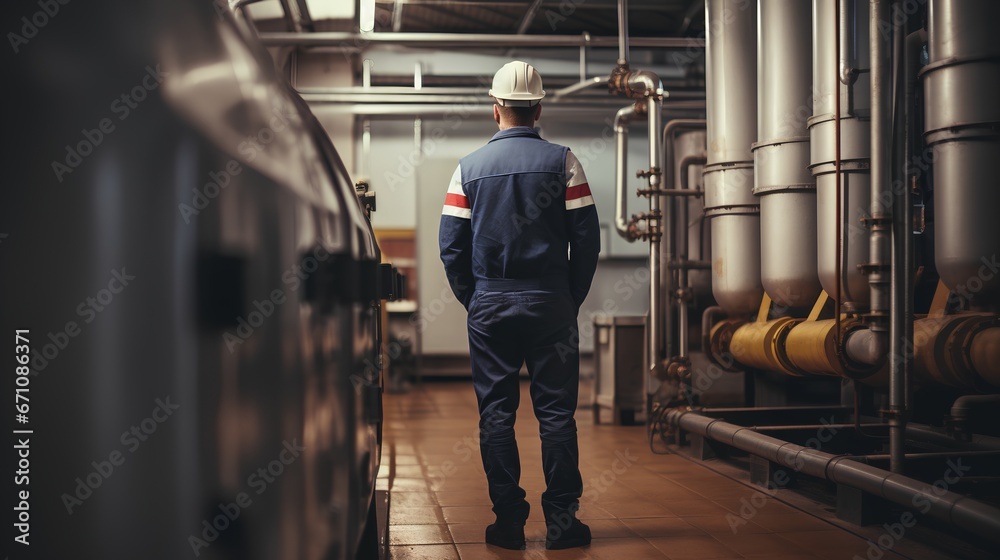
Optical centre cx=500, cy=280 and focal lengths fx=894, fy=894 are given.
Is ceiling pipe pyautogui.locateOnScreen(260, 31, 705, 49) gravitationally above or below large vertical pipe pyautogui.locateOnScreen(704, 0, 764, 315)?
above

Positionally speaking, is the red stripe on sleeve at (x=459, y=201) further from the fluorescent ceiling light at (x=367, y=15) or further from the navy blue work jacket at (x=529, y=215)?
the fluorescent ceiling light at (x=367, y=15)

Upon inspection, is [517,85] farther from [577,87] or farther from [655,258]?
[577,87]

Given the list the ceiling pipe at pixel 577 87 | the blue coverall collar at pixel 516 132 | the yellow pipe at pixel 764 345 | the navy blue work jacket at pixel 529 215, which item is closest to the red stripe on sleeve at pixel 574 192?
the navy blue work jacket at pixel 529 215

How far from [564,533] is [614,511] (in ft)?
1.93

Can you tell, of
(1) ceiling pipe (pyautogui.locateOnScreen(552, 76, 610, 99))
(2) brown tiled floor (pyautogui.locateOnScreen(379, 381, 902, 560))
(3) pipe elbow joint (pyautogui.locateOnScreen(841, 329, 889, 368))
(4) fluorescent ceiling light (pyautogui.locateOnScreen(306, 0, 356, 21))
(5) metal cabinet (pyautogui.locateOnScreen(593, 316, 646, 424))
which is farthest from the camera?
(1) ceiling pipe (pyautogui.locateOnScreen(552, 76, 610, 99))

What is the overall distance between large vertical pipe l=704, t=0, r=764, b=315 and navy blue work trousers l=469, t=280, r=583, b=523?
72.3 inches

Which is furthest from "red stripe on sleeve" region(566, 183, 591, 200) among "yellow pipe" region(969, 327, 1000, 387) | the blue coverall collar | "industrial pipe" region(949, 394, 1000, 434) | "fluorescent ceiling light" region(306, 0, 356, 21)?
"fluorescent ceiling light" region(306, 0, 356, 21)

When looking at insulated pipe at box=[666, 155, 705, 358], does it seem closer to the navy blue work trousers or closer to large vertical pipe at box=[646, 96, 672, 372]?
large vertical pipe at box=[646, 96, 672, 372]

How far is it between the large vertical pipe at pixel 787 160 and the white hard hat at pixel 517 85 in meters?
1.46

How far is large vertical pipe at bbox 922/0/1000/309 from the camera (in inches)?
107

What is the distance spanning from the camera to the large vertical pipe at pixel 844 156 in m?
3.34

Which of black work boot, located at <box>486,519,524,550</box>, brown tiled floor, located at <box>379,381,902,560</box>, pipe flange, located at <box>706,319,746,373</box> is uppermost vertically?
pipe flange, located at <box>706,319,746,373</box>

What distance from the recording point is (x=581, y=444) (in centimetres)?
500

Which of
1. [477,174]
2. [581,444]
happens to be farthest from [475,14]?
[477,174]
